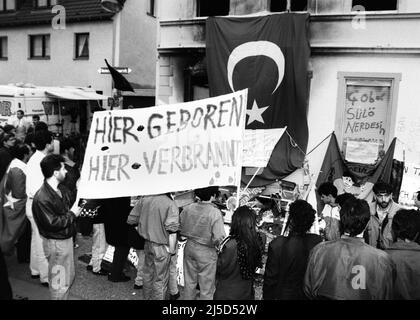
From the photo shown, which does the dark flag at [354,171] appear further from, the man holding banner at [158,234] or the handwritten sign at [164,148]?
the man holding banner at [158,234]

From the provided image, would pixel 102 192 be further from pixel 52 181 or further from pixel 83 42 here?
pixel 83 42

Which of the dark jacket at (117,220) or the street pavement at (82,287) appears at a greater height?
the dark jacket at (117,220)

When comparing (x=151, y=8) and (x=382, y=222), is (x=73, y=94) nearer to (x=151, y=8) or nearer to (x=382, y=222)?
(x=151, y=8)

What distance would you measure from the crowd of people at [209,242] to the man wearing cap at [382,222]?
0.05 ft

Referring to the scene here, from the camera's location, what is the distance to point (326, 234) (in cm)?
554

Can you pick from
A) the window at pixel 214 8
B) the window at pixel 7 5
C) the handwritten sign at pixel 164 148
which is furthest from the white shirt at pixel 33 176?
the window at pixel 7 5

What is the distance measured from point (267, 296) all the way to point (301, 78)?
261 inches

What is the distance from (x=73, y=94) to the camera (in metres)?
17.0

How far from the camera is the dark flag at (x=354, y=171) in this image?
9211 mm

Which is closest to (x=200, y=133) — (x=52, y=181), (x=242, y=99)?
(x=242, y=99)

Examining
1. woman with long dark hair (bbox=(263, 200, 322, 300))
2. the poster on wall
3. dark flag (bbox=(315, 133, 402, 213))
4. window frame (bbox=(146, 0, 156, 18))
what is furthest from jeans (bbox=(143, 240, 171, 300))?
window frame (bbox=(146, 0, 156, 18))

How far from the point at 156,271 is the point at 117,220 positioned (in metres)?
1.40

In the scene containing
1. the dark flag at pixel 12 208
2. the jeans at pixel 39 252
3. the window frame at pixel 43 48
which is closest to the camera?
the dark flag at pixel 12 208

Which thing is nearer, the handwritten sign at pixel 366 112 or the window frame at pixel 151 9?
the handwritten sign at pixel 366 112
